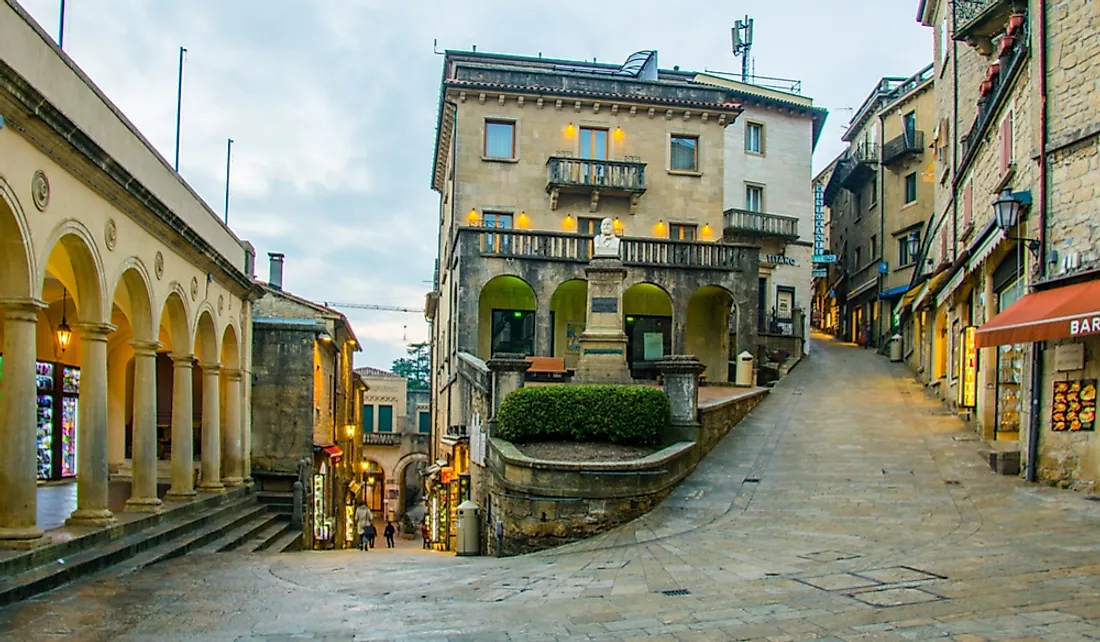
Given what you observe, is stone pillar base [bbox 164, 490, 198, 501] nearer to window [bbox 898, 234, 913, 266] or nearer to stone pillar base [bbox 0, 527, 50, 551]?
stone pillar base [bbox 0, 527, 50, 551]

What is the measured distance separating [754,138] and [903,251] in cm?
847

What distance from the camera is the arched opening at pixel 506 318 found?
29.1m

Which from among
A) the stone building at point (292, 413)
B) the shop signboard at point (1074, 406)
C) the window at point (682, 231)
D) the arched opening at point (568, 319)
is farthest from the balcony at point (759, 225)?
the shop signboard at point (1074, 406)

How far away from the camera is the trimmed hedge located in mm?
16359

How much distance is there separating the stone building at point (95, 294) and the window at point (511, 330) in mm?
9730

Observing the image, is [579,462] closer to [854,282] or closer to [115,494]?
[115,494]

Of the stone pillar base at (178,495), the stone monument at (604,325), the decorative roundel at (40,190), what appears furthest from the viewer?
the stone monument at (604,325)

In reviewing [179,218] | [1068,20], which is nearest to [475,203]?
[179,218]

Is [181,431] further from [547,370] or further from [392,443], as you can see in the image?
[392,443]

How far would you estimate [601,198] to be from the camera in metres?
30.9

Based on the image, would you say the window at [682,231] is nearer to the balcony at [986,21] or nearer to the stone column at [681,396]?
the balcony at [986,21]

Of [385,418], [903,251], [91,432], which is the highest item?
[903,251]

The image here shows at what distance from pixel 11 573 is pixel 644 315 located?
23497 mm

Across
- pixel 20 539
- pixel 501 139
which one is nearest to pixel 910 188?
pixel 501 139
